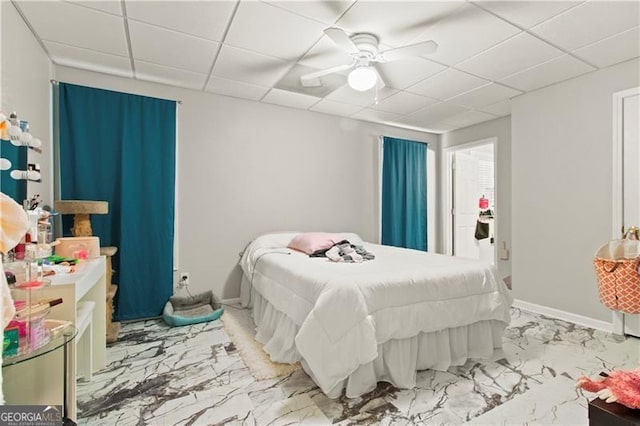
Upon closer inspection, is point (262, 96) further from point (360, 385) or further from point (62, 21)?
point (360, 385)

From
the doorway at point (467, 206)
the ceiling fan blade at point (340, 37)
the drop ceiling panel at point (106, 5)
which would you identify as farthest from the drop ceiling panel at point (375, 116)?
the drop ceiling panel at point (106, 5)

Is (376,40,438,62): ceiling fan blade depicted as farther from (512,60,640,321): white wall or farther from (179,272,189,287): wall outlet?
(179,272,189,287): wall outlet

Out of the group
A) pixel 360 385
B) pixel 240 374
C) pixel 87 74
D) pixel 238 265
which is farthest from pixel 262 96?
pixel 360 385

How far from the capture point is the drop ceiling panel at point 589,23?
199cm

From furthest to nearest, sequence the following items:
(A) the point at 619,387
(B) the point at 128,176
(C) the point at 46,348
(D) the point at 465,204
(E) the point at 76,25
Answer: (D) the point at 465,204 → (B) the point at 128,176 → (E) the point at 76,25 → (C) the point at 46,348 → (A) the point at 619,387

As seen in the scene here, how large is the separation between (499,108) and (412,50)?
229 cm

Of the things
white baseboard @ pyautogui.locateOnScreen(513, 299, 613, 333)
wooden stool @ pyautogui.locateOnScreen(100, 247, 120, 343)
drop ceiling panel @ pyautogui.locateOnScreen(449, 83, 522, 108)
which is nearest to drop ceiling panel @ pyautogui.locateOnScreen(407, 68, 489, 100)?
drop ceiling panel @ pyautogui.locateOnScreen(449, 83, 522, 108)

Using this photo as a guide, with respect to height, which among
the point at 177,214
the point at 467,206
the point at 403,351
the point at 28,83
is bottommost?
the point at 403,351

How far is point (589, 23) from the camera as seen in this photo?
84.6 inches

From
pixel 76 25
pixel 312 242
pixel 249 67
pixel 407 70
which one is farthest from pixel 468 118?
pixel 76 25

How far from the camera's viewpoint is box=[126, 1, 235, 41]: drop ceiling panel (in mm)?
1980

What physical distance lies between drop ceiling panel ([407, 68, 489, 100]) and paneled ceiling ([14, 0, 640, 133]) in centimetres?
1

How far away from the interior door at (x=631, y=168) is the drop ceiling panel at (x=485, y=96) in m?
0.95

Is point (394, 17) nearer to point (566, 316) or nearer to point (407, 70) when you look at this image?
point (407, 70)
